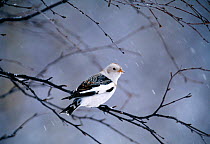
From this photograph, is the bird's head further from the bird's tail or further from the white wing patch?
the bird's tail

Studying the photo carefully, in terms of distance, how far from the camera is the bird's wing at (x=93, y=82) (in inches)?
95.5

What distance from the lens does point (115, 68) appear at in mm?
2680

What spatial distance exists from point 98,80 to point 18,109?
4.54 metres

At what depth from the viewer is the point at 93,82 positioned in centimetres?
256

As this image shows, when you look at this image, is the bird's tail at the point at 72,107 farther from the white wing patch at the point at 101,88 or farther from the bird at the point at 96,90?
the white wing patch at the point at 101,88

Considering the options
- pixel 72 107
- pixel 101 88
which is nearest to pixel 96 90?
pixel 101 88

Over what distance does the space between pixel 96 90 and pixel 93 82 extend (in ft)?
0.42

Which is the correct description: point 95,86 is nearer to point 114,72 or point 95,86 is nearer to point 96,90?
point 96,90

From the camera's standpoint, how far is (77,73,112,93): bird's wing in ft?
7.96

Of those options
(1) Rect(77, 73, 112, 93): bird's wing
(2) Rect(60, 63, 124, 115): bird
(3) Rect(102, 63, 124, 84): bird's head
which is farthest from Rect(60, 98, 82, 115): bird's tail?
(3) Rect(102, 63, 124, 84): bird's head

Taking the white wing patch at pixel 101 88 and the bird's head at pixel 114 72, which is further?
the bird's head at pixel 114 72

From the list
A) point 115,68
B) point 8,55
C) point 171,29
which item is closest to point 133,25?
point 171,29

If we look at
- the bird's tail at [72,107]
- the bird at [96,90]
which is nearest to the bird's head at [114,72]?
the bird at [96,90]

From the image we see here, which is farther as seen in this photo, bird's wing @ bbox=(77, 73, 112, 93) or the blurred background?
the blurred background
